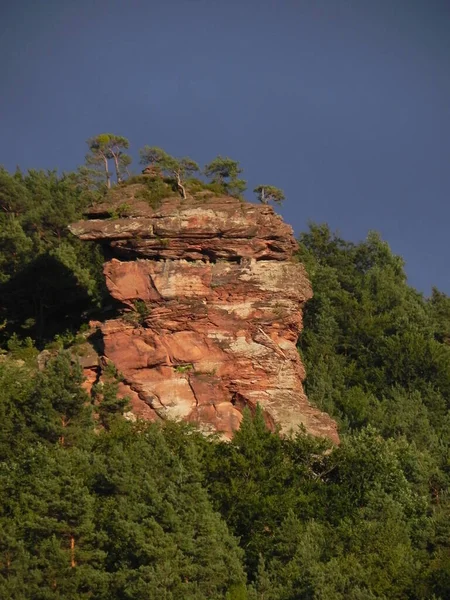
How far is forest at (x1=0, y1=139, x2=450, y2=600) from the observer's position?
1212 inches

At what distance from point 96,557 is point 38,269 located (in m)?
25.4

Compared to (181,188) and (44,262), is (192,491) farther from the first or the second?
(44,262)

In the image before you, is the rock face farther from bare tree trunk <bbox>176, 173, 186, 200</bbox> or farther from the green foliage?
the green foliage

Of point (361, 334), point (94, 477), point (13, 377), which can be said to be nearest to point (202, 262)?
point (13, 377)

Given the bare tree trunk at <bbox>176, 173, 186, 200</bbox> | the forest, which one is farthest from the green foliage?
the bare tree trunk at <bbox>176, 173, 186, 200</bbox>

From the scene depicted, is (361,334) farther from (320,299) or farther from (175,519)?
(175,519)

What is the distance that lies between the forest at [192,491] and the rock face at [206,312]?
1262mm

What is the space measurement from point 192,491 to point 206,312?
32.0 ft

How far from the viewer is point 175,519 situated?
31.7 m

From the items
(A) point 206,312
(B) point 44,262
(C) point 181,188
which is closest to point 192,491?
(A) point 206,312

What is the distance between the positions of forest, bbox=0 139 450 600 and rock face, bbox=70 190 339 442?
1.26 metres

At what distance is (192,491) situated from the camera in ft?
110

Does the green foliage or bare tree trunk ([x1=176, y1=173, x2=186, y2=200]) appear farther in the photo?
the green foliage

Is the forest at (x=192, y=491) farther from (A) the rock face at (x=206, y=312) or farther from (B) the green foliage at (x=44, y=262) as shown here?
(A) the rock face at (x=206, y=312)
